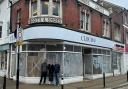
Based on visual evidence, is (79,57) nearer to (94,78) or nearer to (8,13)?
(94,78)

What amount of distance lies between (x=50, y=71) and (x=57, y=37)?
8.92ft

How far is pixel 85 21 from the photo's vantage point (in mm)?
27062

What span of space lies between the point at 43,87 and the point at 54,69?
2.23 metres

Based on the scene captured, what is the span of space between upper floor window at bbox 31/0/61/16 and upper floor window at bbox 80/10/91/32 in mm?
3755

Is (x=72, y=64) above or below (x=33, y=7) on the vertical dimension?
below

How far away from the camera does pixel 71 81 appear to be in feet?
77.9

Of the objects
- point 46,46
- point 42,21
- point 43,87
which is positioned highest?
point 42,21

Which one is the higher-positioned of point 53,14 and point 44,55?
point 53,14

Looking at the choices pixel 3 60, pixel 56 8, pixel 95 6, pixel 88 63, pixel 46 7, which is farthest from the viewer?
pixel 3 60

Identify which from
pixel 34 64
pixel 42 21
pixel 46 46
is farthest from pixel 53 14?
pixel 34 64

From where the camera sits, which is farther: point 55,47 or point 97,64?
point 97,64

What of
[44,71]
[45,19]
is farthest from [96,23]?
[44,71]

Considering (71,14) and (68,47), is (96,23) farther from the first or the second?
(68,47)

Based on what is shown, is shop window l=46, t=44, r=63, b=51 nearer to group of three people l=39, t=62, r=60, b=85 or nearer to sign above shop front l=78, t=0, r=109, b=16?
group of three people l=39, t=62, r=60, b=85
